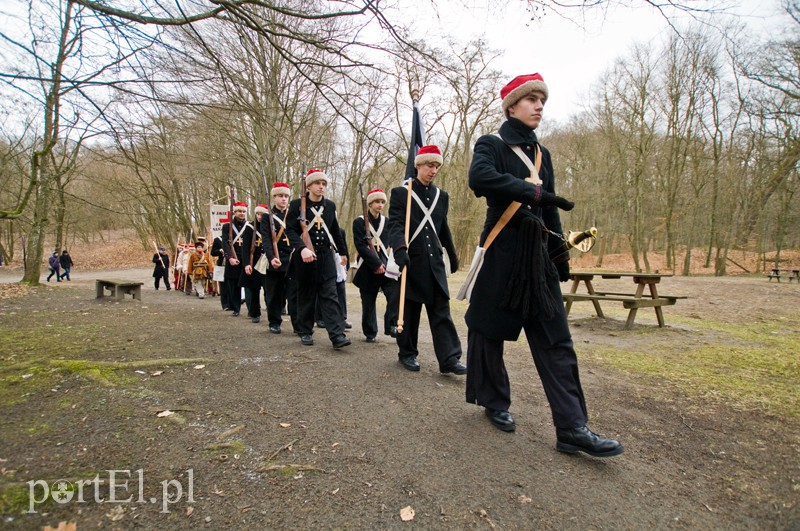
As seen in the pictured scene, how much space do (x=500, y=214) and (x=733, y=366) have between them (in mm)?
3777

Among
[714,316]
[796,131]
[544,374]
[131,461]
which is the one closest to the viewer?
[131,461]

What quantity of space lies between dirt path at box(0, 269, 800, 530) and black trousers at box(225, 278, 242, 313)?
4.24m

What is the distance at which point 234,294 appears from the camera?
356 inches

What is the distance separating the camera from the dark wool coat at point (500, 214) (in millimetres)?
2697

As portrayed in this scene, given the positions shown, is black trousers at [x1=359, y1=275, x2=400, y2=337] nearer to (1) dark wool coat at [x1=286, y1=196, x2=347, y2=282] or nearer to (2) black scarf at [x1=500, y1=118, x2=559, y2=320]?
(1) dark wool coat at [x1=286, y1=196, x2=347, y2=282]

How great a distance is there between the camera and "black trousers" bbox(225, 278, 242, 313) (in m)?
8.88

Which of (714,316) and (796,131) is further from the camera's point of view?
(796,131)

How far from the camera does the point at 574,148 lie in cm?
3425

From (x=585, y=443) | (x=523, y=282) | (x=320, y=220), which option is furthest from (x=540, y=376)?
(x=320, y=220)

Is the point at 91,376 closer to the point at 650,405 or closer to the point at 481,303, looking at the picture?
the point at 481,303

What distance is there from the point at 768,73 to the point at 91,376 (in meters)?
26.3

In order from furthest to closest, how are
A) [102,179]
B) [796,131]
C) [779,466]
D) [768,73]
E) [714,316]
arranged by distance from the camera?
1. [796,131]
2. [768,73]
3. [102,179]
4. [714,316]
5. [779,466]

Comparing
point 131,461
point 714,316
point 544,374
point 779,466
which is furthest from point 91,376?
point 714,316

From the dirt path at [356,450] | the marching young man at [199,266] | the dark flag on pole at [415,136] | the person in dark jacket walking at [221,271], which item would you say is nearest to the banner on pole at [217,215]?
the marching young man at [199,266]
